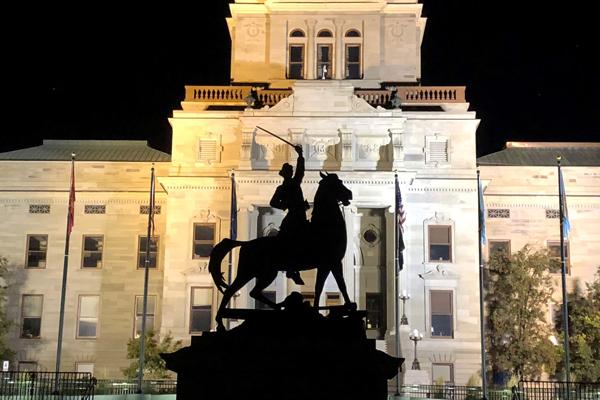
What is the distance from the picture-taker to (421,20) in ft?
196

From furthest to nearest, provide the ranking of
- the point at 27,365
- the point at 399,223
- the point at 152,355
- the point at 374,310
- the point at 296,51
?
the point at 296,51, the point at 27,365, the point at 374,310, the point at 152,355, the point at 399,223

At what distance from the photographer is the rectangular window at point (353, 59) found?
57.0 meters

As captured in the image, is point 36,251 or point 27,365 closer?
point 27,365

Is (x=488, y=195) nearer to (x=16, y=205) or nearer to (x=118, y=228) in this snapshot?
(x=118, y=228)

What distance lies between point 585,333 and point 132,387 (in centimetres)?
2384

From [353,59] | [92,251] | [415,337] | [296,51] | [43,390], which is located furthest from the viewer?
[296,51]

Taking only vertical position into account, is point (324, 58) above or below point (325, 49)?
below

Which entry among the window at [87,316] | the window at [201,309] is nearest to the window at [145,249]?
the window at [87,316]

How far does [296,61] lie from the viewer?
57.4 metres

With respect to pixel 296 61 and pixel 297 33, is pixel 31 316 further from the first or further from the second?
pixel 297 33

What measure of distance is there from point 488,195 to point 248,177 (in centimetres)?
1439

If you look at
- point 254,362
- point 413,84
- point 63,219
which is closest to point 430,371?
point 413,84

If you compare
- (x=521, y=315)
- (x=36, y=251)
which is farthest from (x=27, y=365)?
(x=521, y=315)

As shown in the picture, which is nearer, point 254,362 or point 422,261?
point 254,362
